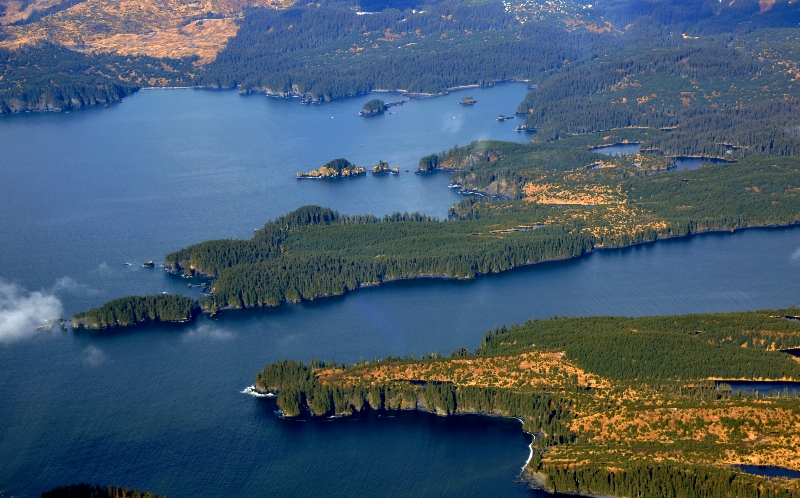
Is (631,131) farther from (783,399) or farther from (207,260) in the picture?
(783,399)

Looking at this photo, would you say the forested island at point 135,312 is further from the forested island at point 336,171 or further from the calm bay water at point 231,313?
the forested island at point 336,171

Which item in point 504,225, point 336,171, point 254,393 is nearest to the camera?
point 254,393

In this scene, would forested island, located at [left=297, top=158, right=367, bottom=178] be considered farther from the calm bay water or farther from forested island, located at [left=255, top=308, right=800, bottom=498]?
forested island, located at [left=255, top=308, right=800, bottom=498]

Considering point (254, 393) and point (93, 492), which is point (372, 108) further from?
point (93, 492)

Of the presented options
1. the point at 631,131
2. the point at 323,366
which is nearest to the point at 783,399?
the point at 323,366

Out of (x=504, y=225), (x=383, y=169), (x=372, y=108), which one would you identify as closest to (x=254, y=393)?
(x=504, y=225)

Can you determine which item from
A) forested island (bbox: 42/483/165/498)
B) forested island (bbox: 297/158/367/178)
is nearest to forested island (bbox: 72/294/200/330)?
forested island (bbox: 42/483/165/498)
